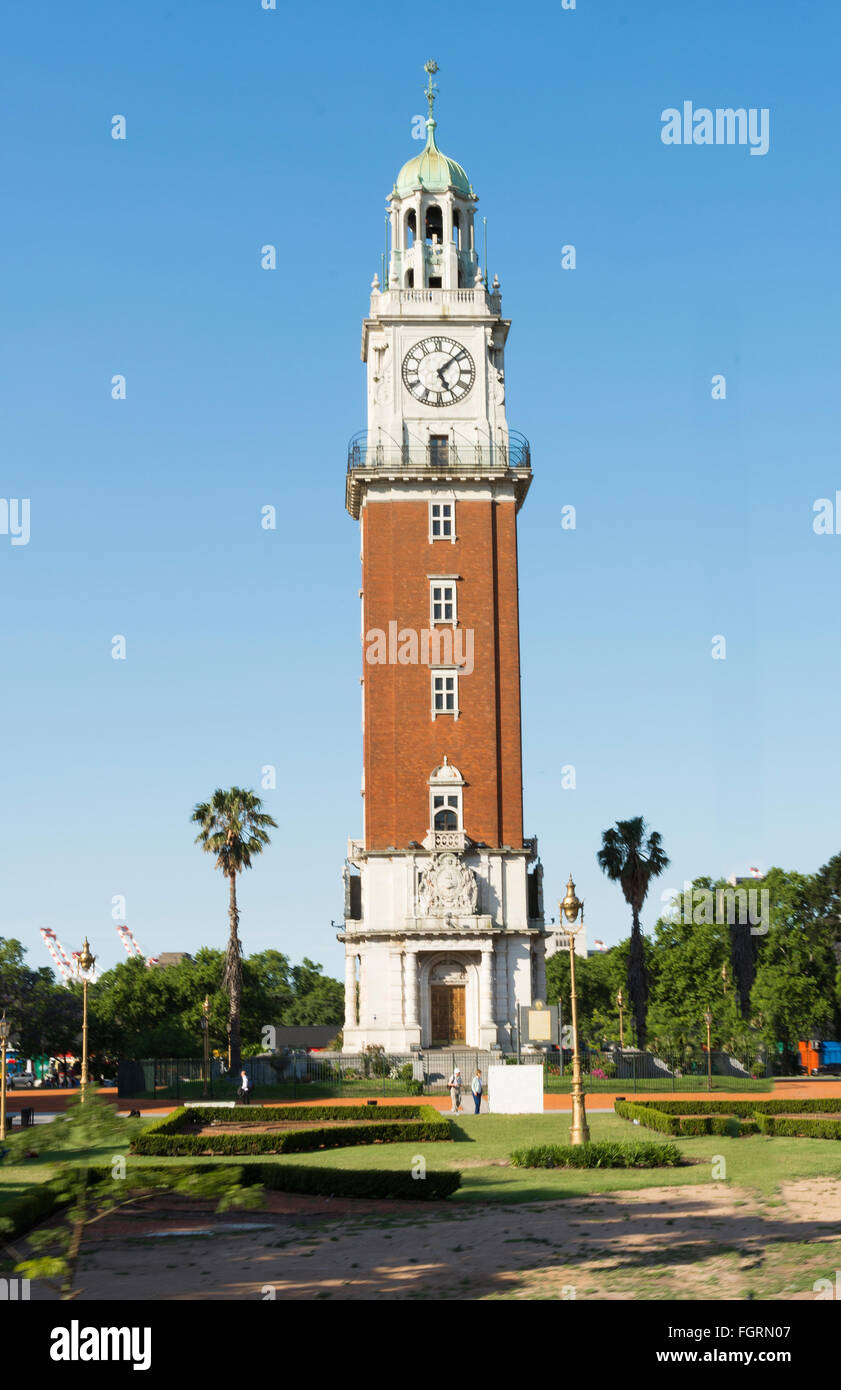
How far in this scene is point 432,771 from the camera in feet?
211

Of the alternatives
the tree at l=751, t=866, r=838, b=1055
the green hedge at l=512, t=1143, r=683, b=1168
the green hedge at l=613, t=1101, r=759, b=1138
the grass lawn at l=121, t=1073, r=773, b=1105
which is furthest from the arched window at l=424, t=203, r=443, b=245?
the green hedge at l=512, t=1143, r=683, b=1168

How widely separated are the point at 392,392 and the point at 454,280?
745 centimetres

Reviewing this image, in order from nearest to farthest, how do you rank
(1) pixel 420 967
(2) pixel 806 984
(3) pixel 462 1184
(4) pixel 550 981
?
(3) pixel 462 1184 < (1) pixel 420 967 < (2) pixel 806 984 < (4) pixel 550 981

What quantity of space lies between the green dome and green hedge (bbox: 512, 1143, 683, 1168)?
180ft

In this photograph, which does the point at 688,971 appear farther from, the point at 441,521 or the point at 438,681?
the point at 441,521

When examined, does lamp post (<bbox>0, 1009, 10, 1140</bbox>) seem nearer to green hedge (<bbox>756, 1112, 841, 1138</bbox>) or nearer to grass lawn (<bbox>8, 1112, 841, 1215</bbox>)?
grass lawn (<bbox>8, 1112, 841, 1215</bbox>)

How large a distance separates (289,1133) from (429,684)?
32.9 meters

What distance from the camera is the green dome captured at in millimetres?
71500

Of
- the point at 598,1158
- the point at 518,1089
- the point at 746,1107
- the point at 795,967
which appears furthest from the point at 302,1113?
the point at 795,967

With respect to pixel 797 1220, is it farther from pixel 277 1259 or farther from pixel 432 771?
pixel 432 771

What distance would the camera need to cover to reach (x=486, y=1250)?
19.0 m

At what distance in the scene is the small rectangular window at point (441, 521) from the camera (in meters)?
66.4
